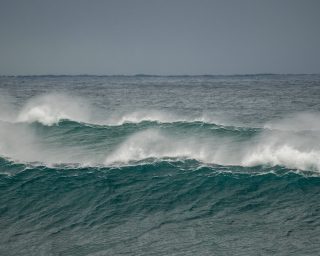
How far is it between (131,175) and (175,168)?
202cm

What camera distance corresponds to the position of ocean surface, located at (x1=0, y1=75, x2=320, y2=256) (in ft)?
33.8

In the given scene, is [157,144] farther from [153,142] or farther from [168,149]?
[168,149]

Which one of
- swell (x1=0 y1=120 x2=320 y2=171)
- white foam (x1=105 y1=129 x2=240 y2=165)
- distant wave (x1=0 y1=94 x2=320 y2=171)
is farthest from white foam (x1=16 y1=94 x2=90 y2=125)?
white foam (x1=105 y1=129 x2=240 y2=165)

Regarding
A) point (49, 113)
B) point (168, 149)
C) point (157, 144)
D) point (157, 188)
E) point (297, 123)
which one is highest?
point (49, 113)

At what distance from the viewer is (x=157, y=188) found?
14.6 metres

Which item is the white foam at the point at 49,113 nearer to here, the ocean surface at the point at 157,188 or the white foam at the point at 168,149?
the ocean surface at the point at 157,188

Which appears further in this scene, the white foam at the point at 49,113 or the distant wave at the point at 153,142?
the white foam at the point at 49,113

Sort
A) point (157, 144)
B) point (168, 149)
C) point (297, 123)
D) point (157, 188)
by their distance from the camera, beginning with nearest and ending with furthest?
point (157, 188) → point (168, 149) → point (157, 144) → point (297, 123)

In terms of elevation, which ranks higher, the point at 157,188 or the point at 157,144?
the point at 157,144

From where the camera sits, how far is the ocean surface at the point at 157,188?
406 inches

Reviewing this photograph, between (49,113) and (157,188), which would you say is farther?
(49,113)

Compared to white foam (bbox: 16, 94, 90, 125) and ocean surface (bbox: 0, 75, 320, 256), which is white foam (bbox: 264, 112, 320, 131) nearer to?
ocean surface (bbox: 0, 75, 320, 256)

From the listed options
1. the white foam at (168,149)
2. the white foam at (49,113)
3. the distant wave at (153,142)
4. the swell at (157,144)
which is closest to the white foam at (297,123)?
the distant wave at (153,142)

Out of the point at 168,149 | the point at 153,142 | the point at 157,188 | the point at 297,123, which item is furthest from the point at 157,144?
the point at 297,123
